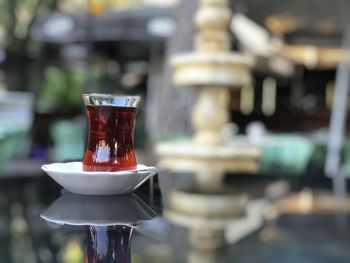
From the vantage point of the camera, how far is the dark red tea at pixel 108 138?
1070 millimetres

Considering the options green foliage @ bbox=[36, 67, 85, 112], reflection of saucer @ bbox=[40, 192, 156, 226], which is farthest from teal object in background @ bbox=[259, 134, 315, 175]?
green foliage @ bbox=[36, 67, 85, 112]

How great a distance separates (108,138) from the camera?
3.54ft

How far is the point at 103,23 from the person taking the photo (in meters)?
7.20

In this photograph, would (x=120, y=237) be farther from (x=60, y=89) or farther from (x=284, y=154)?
(x=60, y=89)

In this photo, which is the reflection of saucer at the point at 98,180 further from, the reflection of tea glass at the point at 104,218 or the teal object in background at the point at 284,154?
the teal object in background at the point at 284,154

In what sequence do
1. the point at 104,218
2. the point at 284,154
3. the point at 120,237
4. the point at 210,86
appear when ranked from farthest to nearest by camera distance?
1. the point at 284,154
2. the point at 210,86
3. the point at 104,218
4. the point at 120,237

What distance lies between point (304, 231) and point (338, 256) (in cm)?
29

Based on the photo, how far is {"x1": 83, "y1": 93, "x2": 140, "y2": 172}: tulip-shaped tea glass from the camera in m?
1.07

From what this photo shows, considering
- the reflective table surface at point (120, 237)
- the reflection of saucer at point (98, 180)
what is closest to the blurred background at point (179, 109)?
the reflective table surface at point (120, 237)

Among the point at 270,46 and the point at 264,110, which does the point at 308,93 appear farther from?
the point at 270,46

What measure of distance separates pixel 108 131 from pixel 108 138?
0.6 inches

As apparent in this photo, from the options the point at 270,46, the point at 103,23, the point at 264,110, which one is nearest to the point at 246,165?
the point at 103,23

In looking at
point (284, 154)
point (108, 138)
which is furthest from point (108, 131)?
point (284, 154)

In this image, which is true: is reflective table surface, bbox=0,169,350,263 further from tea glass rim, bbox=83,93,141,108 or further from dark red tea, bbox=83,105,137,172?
tea glass rim, bbox=83,93,141,108
